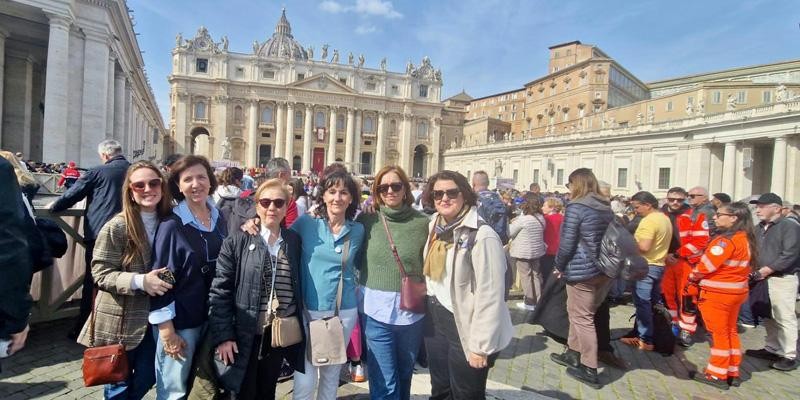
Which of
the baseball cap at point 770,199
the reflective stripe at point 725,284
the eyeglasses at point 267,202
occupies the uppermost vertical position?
the baseball cap at point 770,199

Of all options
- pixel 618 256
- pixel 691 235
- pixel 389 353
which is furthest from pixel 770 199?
pixel 389 353

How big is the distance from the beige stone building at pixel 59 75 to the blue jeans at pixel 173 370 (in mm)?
16174

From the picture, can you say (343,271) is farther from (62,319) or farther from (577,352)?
(62,319)

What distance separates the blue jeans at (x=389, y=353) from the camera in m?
2.78

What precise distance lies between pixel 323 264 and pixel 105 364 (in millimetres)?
1347

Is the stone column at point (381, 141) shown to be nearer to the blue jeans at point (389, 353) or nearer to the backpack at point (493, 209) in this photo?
the backpack at point (493, 209)

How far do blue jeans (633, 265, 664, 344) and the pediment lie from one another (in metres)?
56.6

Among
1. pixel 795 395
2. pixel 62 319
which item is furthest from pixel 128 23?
pixel 795 395


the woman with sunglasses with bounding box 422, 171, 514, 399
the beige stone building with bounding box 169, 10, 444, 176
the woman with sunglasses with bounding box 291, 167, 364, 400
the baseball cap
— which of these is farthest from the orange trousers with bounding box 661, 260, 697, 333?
the beige stone building with bounding box 169, 10, 444, 176

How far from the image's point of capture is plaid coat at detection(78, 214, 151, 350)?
91.2 inches

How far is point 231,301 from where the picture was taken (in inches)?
95.7

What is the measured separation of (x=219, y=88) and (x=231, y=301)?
192ft

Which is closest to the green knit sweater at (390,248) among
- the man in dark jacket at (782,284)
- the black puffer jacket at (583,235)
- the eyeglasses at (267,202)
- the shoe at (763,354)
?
the eyeglasses at (267,202)

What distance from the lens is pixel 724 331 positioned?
13.5 ft
